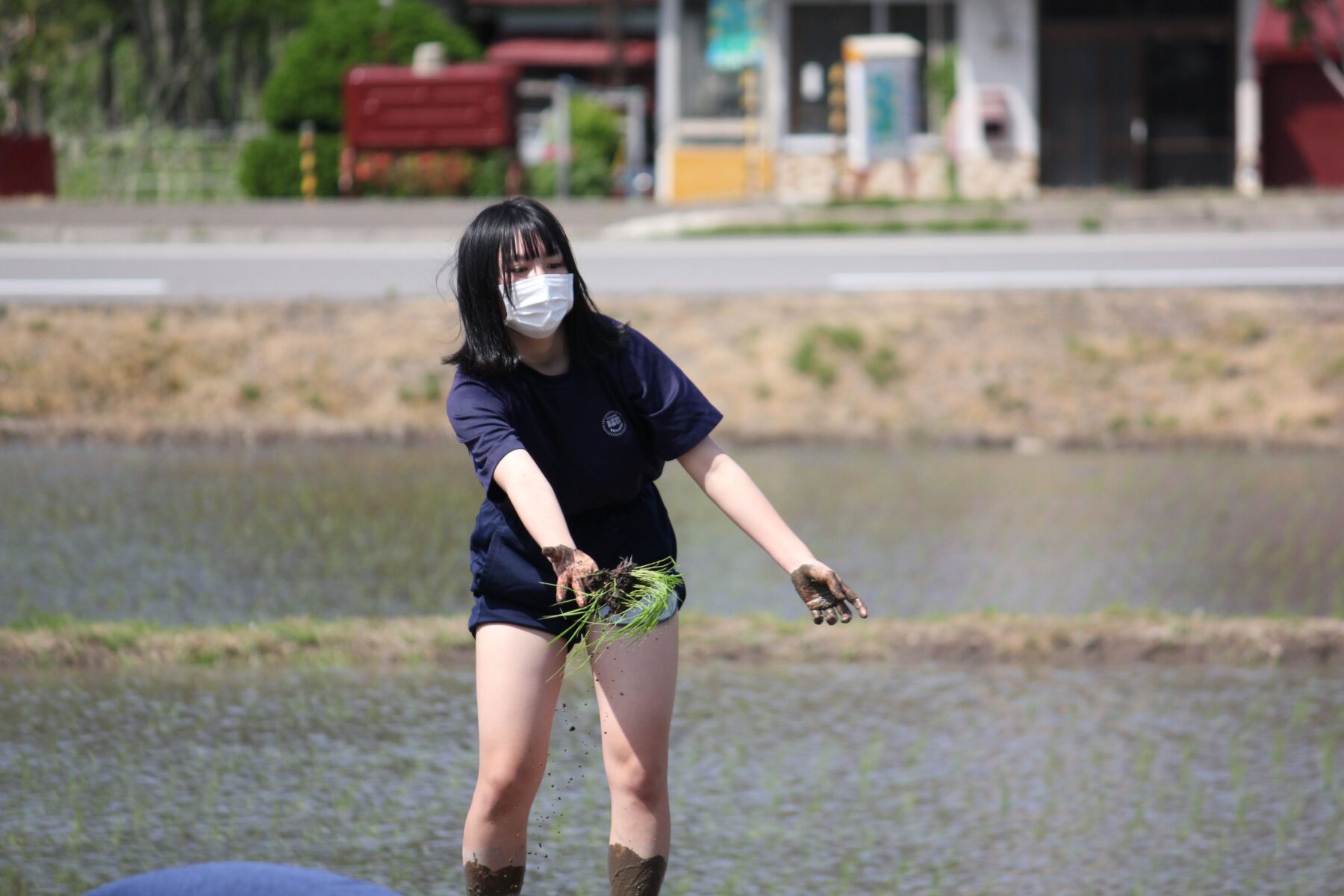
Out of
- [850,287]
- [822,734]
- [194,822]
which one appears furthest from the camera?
[850,287]

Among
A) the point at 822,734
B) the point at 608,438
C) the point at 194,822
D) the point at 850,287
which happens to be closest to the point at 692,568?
the point at 822,734

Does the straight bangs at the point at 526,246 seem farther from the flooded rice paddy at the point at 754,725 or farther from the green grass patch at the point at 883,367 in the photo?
the green grass patch at the point at 883,367

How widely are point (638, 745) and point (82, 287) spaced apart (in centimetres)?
1258

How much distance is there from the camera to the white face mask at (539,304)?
3863mm

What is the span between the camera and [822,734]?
618 cm

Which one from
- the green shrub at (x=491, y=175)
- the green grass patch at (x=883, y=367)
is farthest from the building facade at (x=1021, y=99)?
the green grass patch at (x=883, y=367)

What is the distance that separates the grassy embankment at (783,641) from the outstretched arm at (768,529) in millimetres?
3055

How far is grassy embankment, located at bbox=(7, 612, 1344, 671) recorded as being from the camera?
22.4 ft

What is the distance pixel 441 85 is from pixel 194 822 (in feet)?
66.2

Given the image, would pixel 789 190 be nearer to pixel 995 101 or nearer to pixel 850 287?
pixel 995 101

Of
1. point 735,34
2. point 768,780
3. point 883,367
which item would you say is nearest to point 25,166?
point 735,34

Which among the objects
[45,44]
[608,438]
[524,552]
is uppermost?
[45,44]

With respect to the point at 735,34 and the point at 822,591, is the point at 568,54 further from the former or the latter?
the point at 822,591

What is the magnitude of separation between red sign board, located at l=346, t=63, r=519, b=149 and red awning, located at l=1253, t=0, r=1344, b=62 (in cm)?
1077
